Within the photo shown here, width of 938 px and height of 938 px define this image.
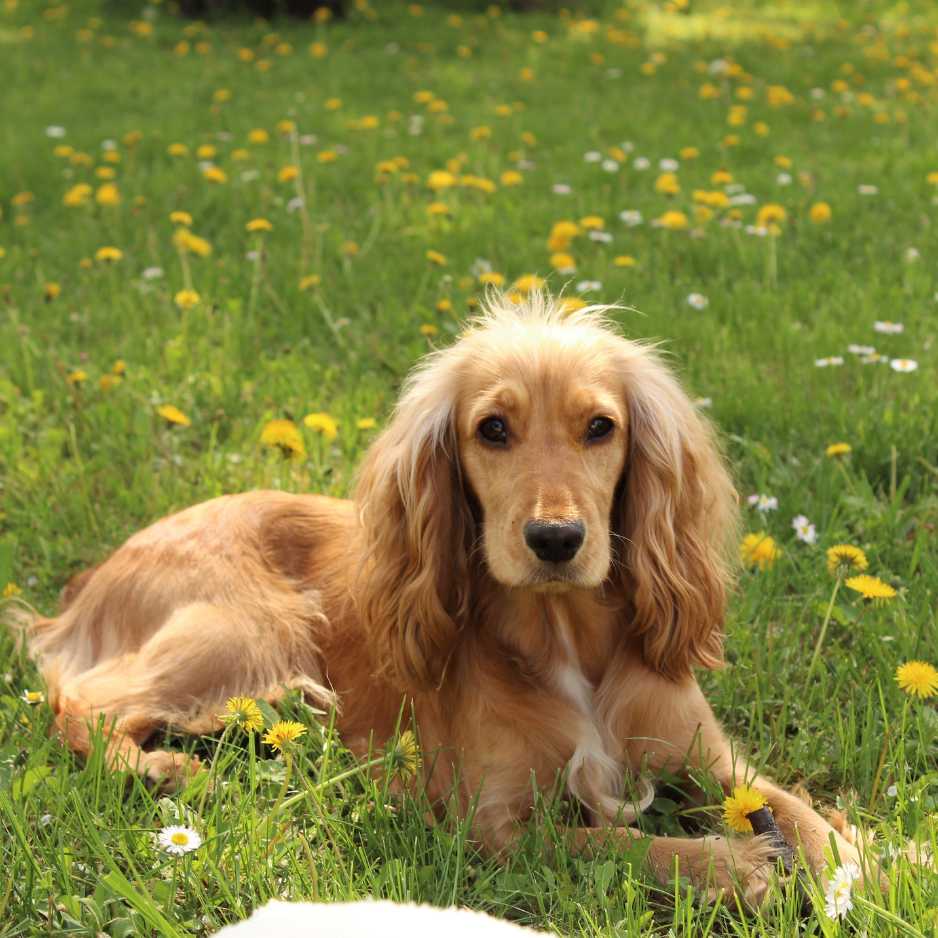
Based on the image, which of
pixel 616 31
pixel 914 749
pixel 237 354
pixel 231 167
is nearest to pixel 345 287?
pixel 237 354

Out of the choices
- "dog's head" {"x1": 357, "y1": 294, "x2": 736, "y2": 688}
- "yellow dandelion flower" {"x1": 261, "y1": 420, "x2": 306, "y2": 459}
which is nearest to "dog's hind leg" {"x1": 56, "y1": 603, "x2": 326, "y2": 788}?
"dog's head" {"x1": 357, "y1": 294, "x2": 736, "y2": 688}

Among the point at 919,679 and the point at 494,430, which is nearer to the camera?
the point at 919,679

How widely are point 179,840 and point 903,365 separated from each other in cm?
269

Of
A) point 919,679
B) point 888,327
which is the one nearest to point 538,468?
point 919,679

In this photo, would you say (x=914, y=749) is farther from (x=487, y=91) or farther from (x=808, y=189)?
(x=487, y=91)

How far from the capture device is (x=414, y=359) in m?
4.08

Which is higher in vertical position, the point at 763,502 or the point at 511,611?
the point at 511,611

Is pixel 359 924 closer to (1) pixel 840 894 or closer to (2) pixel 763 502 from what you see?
(1) pixel 840 894

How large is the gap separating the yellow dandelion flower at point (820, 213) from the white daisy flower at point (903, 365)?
1470 mm

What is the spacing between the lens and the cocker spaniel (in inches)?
90.1

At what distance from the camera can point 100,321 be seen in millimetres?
4543

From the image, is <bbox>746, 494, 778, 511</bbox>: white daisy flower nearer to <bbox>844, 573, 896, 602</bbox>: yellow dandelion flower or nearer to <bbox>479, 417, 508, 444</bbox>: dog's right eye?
<bbox>844, 573, 896, 602</bbox>: yellow dandelion flower

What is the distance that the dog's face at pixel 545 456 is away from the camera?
2176mm

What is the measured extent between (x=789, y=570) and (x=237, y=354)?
2073 millimetres
